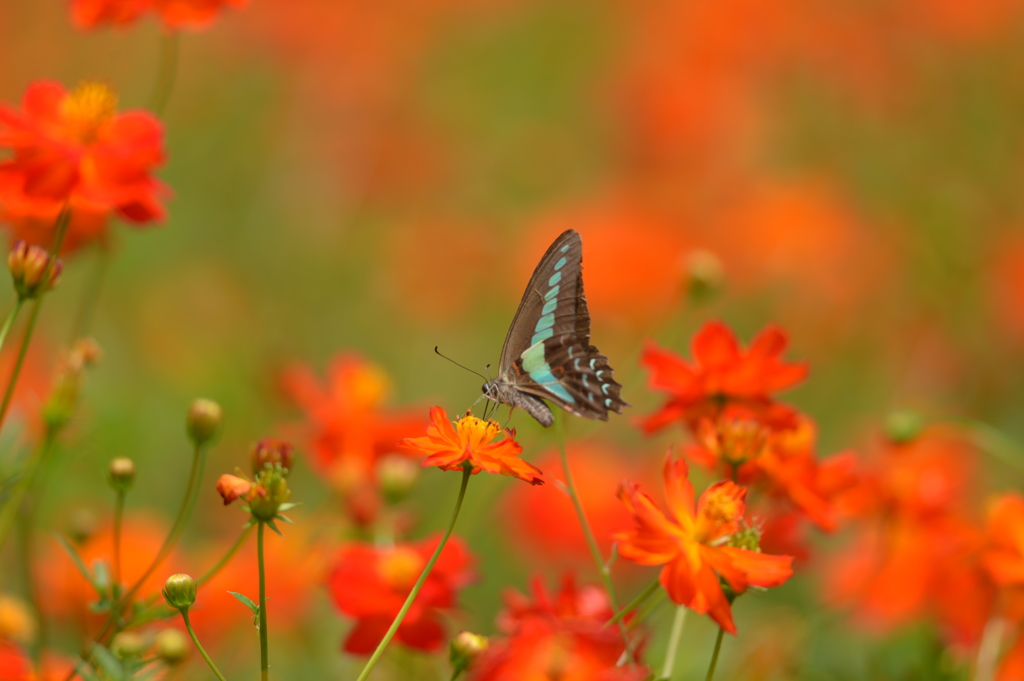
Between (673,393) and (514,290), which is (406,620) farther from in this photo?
(514,290)

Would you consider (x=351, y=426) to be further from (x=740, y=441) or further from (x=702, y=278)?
(x=740, y=441)

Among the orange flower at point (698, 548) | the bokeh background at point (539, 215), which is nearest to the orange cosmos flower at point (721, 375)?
the orange flower at point (698, 548)

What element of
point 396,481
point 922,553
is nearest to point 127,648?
point 396,481

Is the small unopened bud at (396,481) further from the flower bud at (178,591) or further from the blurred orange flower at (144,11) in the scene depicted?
the blurred orange flower at (144,11)

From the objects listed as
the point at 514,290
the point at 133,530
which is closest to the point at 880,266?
the point at 514,290

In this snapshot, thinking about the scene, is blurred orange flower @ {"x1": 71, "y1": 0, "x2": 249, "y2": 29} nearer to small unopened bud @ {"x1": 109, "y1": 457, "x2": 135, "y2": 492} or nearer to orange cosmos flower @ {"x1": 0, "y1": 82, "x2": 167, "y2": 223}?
orange cosmos flower @ {"x1": 0, "y1": 82, "x2": 167, "y2": 223}
